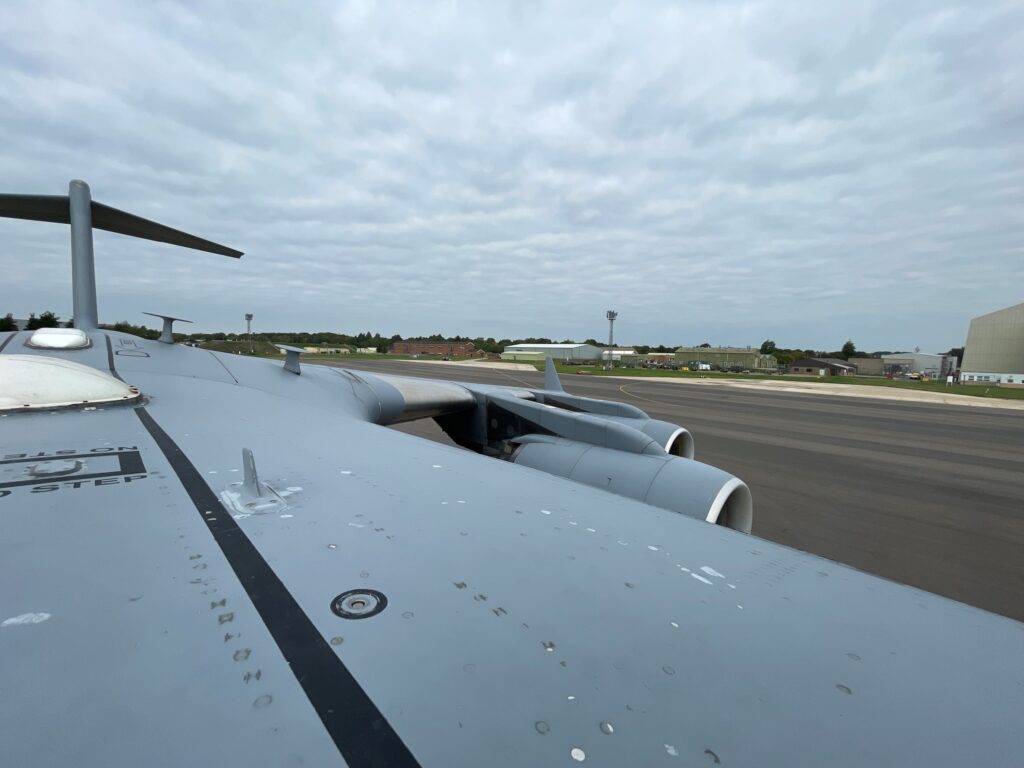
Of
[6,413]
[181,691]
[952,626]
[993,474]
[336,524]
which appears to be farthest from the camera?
[993,474]

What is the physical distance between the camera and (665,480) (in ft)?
13.3

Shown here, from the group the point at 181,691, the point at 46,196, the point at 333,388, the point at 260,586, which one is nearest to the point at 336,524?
the point at 260,586

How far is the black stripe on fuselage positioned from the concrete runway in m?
6.36

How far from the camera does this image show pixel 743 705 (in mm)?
935

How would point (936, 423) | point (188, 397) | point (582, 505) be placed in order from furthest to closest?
point (936, 423) < point (188, 397) < point (582, 505)

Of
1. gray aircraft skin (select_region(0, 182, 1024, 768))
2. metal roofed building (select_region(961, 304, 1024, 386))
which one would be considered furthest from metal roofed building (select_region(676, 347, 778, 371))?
gray aircraft skin (select_region(0, 182, 1024, 768))

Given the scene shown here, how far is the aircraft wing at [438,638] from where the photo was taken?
79 centimetres

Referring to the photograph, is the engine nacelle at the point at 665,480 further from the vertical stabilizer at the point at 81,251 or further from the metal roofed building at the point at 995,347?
the metal roofed building at the point at 995,347

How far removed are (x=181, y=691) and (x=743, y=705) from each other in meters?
1.09

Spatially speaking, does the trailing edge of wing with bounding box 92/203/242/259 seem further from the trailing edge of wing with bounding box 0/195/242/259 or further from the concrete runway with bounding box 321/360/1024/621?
the concrete runway with bounding box 321/360/1024/621

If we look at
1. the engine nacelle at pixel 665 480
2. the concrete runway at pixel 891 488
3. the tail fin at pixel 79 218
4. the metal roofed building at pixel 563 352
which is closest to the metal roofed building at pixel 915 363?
the metal roofed building at pixel 563 352

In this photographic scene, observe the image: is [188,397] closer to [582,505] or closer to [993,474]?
[582,505]

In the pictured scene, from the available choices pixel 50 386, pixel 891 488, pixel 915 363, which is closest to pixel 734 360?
pixel 915 363

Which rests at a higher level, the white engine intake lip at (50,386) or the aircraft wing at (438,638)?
the white engine intake lip at (50,386)
